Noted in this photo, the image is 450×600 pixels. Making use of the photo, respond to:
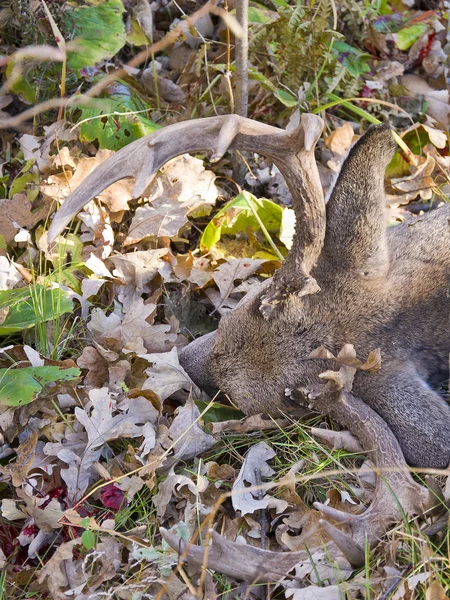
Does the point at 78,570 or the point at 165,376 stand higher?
the point at 165,376

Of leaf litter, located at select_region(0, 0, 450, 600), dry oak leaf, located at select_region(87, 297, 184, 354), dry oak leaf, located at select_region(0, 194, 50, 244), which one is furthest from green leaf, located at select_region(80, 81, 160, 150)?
dry oak leaf, located at select_region(87, 297, 184, 354)

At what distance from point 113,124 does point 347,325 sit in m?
2.29

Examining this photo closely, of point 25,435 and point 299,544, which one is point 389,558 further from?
point 25,435

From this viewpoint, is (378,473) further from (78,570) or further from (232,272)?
(232,272)

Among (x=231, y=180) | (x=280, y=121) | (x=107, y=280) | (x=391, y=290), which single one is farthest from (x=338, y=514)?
(x=280, y=121)

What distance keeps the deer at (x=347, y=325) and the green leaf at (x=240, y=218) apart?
1.06 meters

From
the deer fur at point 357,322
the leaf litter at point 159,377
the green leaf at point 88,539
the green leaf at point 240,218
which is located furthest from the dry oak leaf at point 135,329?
the green leaf at point 88,539

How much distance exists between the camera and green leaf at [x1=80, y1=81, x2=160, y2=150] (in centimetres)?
522

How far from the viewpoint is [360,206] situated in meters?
3.88

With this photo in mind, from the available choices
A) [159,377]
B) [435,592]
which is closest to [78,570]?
[159,377]

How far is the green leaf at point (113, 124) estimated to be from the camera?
17.1ft

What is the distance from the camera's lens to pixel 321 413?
13.2 feet

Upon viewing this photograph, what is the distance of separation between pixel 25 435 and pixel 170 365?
0.85 metres

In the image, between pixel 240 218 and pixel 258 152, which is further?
pixel 240 218
